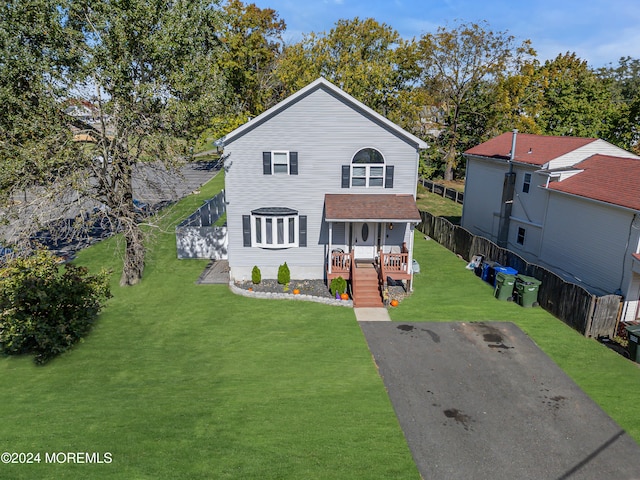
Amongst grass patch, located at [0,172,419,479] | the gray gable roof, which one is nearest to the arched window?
the gray gable roof

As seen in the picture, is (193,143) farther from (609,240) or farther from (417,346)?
(609,240)

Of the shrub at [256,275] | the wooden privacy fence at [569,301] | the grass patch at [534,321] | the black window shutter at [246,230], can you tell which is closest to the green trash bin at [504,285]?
the grass patch at [534,321]

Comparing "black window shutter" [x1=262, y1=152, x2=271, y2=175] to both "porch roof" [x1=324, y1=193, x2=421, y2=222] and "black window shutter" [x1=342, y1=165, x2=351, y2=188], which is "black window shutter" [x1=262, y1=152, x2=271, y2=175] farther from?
"black window shutter" [x1=342, y1=165, x2=351, y2=188]

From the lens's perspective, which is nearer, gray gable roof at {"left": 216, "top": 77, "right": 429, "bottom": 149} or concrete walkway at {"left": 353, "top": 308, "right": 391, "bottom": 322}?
concrete walkway at {"left": 353, "top": 308, "right": 391, "bottom": 322}

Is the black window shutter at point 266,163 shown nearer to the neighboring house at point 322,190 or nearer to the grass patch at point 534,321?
the neighboring house at point 322,190

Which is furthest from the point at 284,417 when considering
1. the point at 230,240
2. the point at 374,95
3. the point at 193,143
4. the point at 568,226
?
the point at 374,95

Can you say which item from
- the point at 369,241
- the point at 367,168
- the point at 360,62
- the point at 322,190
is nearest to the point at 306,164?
the point at 322,190
